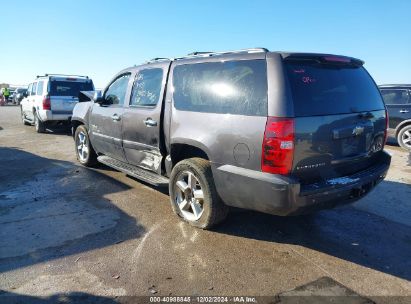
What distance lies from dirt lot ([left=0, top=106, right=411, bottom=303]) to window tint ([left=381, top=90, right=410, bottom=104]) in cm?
557

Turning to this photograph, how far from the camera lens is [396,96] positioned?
34.9 ft

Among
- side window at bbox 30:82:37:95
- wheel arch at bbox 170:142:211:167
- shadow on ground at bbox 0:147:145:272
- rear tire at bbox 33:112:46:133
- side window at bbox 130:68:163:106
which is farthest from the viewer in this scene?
side window at bbox 30:82:37:95

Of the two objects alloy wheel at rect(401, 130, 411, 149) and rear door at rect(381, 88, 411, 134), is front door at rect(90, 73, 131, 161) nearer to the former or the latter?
rear door at rect(381, 88, 411, 134)

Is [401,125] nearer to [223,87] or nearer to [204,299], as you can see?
[223,87]

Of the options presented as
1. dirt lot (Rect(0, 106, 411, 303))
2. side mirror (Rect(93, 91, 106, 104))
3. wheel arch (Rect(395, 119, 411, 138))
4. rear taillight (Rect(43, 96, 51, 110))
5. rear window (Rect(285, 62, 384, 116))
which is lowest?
dirt lot (Rect(0, 106, 411, 303))

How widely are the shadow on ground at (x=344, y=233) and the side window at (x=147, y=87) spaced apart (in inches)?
76.6

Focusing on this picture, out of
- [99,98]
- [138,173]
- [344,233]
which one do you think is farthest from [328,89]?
[99,98]

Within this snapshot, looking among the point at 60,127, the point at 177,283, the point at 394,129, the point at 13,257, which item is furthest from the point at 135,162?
the point at 60,127

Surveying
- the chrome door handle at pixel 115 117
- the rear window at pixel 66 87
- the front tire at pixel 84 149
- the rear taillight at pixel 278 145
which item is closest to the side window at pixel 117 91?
the chrome door handle at pixel 115 117

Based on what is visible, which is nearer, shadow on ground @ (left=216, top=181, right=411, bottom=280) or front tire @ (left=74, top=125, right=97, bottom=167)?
shadow on ground @ (left=216, top=181, right=411, bottom=280)

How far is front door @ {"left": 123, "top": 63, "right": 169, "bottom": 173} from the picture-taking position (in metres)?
4.88

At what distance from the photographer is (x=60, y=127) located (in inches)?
565

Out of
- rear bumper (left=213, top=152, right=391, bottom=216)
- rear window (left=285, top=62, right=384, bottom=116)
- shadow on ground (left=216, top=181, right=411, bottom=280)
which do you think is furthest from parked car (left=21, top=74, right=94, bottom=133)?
rear window (left=285, top=62, right=384, bottom=116)

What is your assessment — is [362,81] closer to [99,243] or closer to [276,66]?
[276,66]
